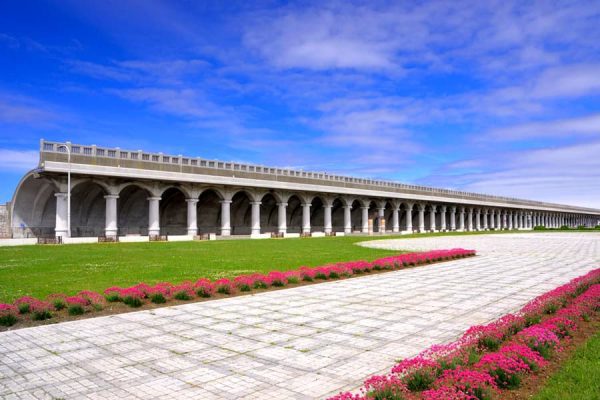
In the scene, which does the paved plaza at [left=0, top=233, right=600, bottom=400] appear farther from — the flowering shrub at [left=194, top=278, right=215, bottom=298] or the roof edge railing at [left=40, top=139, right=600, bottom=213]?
the roof edge railing at [left=40, top=139, right=600, bottom=213]

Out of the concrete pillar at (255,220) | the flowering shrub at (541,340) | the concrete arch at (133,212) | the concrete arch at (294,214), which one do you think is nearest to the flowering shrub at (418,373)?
the flowering shrub at (541,340)

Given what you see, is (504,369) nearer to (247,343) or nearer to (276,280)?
(247,343)

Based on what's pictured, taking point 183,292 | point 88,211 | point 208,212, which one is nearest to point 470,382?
point 183,292

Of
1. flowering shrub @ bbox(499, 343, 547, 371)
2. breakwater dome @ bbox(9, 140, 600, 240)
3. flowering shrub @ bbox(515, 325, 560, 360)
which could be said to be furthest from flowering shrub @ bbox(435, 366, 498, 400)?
breakwater dome @ bbox(9, 140, 600, 240)

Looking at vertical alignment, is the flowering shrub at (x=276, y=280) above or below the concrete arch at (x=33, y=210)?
below

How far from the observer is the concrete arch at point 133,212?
46.5 m

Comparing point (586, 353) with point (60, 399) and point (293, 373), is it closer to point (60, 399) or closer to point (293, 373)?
point (293, 373)

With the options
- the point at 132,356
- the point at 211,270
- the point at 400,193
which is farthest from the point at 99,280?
the point at 400,193

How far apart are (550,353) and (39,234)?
5036 cm

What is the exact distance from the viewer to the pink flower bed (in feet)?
13.9

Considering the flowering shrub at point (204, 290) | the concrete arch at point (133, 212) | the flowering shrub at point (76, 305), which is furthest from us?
the concrete arch at point (133, 212)

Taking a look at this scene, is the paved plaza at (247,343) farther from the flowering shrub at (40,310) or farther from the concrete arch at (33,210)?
the concrete arch at (33,210)

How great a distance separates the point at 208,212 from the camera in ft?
176

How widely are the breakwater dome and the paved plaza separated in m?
28.5
